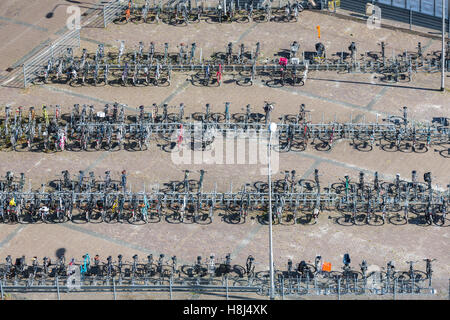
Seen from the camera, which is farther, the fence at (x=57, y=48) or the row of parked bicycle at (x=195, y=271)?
the fence at (x=57, y=48)

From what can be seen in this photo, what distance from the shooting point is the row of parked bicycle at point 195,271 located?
3088 inches

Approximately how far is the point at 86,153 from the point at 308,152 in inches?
620

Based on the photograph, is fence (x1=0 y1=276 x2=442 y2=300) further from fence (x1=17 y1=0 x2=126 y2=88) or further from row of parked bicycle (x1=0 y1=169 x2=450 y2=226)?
fence (x1=17 y1=0 x2=126 y2=88)

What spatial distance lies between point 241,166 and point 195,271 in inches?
469

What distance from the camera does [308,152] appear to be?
90000mm

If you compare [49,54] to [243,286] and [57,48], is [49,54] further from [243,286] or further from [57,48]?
[243,286]

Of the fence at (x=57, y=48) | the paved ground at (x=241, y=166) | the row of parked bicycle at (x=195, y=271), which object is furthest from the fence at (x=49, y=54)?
the row of parked bicycle at (x=195, y=271)

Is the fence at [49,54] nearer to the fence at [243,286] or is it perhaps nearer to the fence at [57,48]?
the fence at [57,48]

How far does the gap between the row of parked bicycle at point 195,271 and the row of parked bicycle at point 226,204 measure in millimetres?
4659

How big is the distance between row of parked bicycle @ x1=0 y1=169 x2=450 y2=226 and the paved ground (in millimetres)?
830

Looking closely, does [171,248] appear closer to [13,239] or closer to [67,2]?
[13,239]

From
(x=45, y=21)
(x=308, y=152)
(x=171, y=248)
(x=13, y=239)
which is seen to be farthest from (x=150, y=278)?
Answer: (x=45, y=21)
